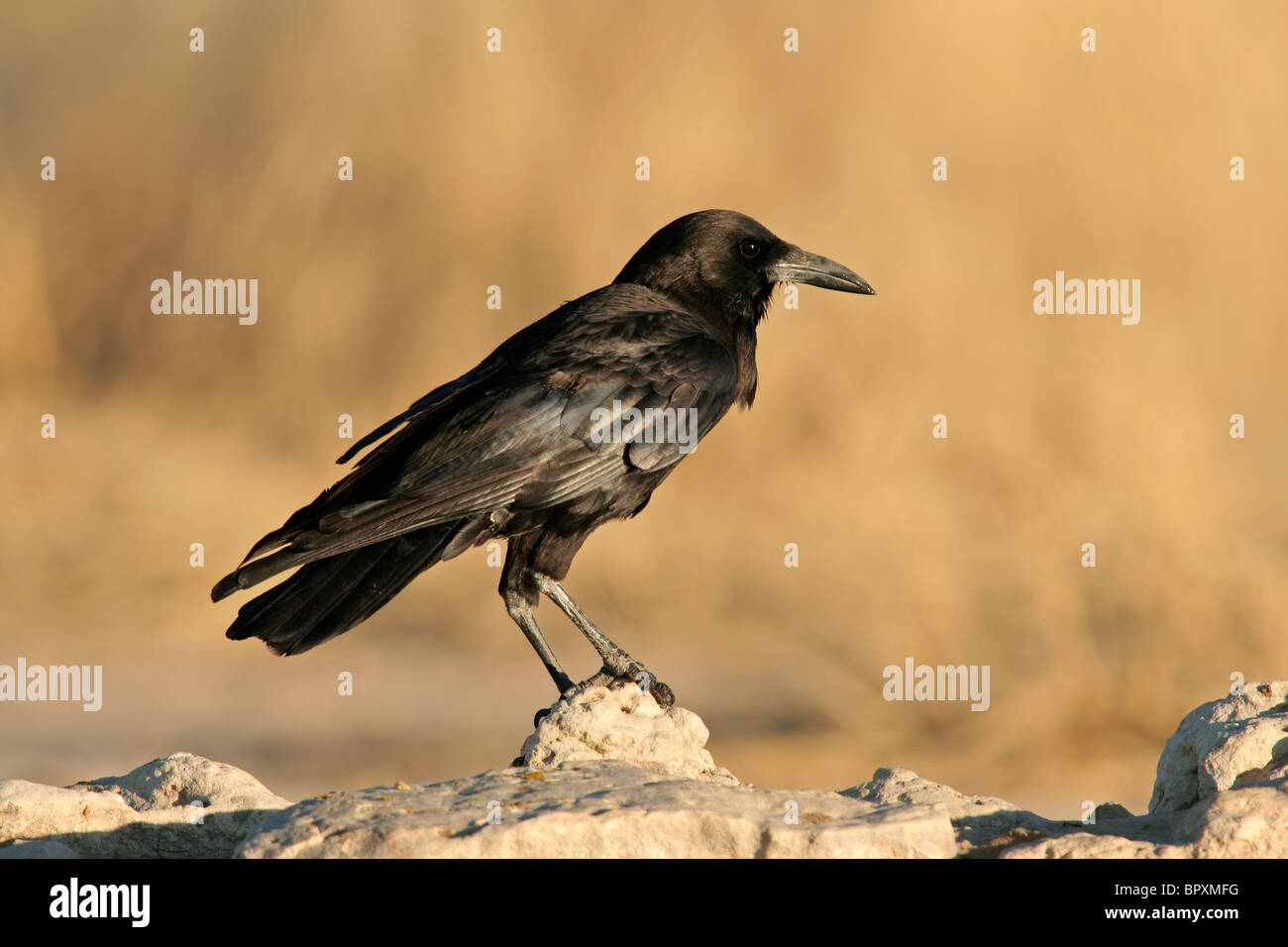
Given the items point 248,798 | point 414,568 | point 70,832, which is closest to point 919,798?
point 414,568

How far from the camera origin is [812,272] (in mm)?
8453

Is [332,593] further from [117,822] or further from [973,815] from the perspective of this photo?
[973,815]

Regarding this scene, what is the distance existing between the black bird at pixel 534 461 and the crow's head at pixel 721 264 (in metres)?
0.01

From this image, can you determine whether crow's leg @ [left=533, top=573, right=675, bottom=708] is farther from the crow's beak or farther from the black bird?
the crow's beak

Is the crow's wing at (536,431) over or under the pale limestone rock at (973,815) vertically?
over

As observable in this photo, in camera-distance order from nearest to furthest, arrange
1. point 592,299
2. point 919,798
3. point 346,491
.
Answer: point 919,798, point 346,491, point 592,299

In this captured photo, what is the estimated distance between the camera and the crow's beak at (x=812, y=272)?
8375 mm

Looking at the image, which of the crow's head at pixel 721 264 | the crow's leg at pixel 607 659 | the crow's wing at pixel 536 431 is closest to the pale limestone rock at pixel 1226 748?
the crow's leg at pixel 607 659

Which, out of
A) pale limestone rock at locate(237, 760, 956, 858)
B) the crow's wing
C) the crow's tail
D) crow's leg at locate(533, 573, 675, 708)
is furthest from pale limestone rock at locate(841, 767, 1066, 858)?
the crow's tail

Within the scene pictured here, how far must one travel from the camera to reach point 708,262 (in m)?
8.21

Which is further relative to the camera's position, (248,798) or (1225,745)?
(248,798)

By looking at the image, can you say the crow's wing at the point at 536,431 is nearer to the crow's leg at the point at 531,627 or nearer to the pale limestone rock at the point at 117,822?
the crow's leg at the point at 531,627

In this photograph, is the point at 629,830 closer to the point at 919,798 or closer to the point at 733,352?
the point at 919,798

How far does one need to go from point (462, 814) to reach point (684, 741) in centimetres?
175
